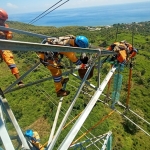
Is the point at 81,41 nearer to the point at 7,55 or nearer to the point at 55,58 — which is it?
the point at 55,58

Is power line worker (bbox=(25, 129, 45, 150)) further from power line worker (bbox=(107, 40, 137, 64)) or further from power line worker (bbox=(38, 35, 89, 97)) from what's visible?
power line worker (bbox=(107, 40, 137, 64))

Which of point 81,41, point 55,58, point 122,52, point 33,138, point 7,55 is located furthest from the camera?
point 33,138

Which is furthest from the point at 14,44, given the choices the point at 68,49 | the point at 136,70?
the point at 136,70

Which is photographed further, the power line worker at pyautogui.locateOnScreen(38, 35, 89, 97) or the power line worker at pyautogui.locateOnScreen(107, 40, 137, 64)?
the power line worker at pyautogui.locateOnScreen(107, 40, 137, 64)

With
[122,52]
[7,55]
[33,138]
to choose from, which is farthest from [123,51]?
→ [33,138]

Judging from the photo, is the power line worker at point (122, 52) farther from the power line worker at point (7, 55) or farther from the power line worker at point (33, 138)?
the power line worker at point (33, 138)

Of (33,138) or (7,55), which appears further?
(33,138)

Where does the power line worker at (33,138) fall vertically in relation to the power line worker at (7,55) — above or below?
below

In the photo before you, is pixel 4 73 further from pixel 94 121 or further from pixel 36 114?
pixel 94 121

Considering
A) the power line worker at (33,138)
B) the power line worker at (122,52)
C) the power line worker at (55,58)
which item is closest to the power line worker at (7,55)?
the power line worker at (55,58)

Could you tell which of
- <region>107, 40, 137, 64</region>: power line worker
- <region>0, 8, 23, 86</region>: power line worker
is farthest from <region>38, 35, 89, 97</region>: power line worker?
<region>107, 40, 137, 64</region>: power line worker

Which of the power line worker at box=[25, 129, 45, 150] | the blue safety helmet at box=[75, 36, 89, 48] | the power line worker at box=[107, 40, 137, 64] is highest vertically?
the blue safety helmet at box=[75, 36, 89, 48]
